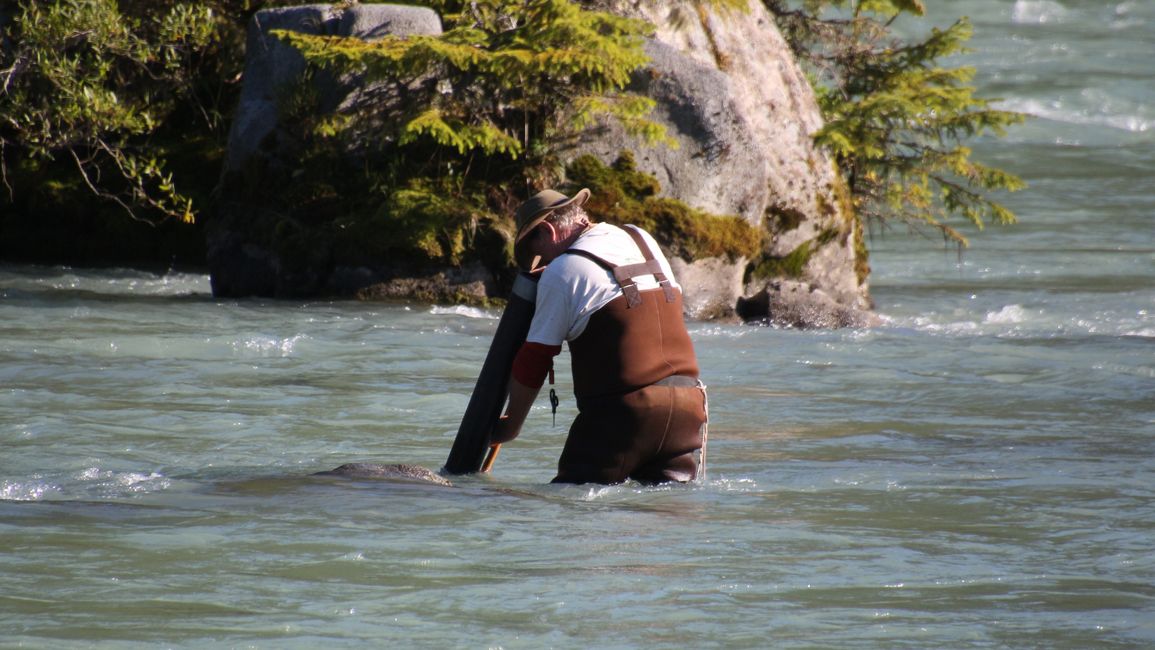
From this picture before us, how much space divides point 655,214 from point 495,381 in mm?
6498

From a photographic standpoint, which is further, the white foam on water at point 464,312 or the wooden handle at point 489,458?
the white foam on water at point 464,312

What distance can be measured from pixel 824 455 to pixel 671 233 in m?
5.34

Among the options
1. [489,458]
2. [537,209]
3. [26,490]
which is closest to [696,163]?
[489,458]

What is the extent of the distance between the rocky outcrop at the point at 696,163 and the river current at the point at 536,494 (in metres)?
0.54

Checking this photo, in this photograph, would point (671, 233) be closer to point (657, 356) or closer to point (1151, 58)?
point (657, 356)

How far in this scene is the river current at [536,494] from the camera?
477 cm

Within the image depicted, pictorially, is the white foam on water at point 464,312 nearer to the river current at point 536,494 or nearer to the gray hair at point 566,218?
the river current at point 536,494

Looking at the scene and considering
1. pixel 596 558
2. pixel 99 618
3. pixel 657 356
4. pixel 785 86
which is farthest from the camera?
pixel 785 86

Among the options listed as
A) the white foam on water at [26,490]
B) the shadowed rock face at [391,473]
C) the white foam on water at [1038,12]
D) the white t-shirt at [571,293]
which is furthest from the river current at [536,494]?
the white foam on water at [1038,12]

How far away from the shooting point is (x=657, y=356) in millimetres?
6426

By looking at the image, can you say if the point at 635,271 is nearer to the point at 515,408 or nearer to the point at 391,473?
the point at 515,408

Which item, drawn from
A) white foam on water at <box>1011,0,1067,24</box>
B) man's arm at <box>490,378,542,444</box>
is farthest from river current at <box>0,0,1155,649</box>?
white foam on water at <box>1011,0,1067,24</box>

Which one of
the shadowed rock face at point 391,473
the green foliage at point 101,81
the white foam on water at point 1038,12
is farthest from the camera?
the white foam on water at point 1038,12

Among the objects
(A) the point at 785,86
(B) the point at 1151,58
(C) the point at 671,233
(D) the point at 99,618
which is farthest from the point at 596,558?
(B) the point at 1151,58
